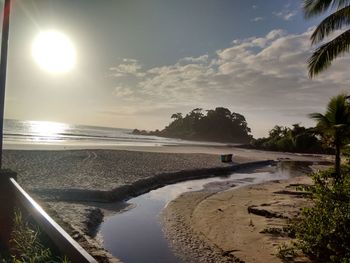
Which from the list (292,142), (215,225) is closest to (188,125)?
(292,142)

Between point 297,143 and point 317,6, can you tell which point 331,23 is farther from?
point 297,143

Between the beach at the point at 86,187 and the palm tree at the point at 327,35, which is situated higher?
the palm tree at the point at 327,35

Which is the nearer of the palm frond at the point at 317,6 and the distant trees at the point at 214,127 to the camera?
the palm frond at the point at 317,6

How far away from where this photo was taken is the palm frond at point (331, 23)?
11438 millimetres

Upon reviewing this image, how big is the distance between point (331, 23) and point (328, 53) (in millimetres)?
1050

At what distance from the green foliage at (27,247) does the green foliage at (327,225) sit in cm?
429

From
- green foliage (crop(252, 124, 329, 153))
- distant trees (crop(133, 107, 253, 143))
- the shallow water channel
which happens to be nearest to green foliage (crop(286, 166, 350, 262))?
the shallow water channel

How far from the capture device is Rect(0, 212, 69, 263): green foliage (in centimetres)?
462

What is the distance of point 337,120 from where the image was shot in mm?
16609

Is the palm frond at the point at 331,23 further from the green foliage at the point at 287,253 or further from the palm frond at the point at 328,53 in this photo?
the green foliage at the point at 287,253

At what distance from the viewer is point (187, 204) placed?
45.4 ft

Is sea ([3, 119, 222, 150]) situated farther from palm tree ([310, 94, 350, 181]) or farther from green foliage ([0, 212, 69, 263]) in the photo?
green foliage ([0, 212, 69, 263])

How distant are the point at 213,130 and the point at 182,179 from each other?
4214 inches

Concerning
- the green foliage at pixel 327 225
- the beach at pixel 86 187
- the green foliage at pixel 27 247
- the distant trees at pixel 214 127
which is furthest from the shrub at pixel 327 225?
the distant trees at pixel 214 127
